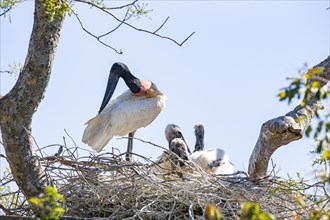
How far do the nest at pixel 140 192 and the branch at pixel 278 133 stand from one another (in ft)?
1.33

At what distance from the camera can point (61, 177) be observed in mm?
5582

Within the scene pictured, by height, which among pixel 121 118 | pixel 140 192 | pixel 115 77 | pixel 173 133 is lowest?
pixel 140 192

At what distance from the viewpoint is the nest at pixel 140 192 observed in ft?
17.5

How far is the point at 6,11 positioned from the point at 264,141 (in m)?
2.15

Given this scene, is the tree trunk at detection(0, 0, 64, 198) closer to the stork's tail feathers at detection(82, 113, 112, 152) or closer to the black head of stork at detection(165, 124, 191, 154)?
the black head of stork at detection(165, 124, 191, 154)

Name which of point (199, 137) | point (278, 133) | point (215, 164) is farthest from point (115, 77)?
point (278, 133)

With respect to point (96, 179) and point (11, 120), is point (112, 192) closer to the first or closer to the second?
point (96, 179)

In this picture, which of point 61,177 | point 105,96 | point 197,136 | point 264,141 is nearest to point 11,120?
point 61,177

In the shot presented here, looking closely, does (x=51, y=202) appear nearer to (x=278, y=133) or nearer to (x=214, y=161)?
(x=278, y=133)

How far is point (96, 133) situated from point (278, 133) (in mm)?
4358

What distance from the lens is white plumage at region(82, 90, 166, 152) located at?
10.1m

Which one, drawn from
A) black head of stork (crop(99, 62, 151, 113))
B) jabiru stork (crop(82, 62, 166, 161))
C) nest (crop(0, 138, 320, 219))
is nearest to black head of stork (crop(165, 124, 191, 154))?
jabiru stork (crop(82, 62, 166, 161))

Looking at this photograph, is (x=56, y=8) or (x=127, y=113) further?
(x=127, y=113)

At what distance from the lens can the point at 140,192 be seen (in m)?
5.45
